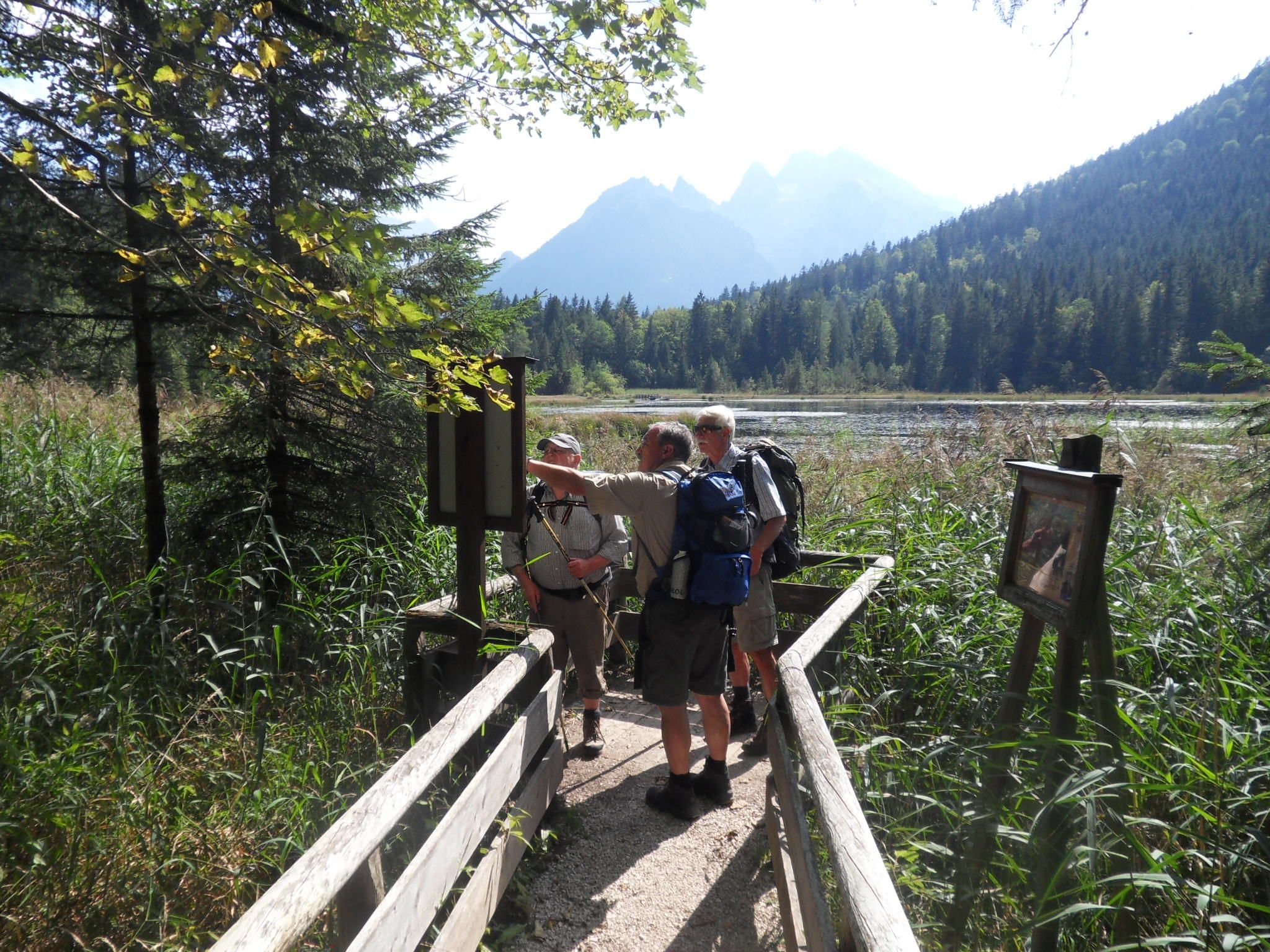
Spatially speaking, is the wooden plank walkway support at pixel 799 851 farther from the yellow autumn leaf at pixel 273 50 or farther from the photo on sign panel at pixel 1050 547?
the yellow autumn leaf at pixel 273 50

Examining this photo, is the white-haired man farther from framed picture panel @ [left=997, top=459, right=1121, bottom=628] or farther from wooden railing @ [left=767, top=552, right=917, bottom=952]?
framed picture panel @ [left=997, top=459, right=1121, bottom=628]

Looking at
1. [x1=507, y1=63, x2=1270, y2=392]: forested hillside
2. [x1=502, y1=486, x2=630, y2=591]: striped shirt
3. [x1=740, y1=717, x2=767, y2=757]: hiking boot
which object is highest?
[x1=507, y1=63, x2=1270, y2=392]: forested hillside

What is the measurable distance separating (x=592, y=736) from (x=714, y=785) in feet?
2.98

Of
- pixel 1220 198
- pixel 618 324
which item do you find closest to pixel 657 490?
pixel 618 324

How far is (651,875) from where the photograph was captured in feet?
10.3

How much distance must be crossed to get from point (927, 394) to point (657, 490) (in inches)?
2921

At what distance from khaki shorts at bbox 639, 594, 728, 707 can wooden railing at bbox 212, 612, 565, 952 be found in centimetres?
51

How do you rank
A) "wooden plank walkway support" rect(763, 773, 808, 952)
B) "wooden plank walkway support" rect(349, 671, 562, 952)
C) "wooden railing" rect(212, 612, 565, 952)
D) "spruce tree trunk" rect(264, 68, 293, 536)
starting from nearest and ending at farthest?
"wooden railing" rect(212, 612, 565, 952) < "wooden plank walkway support" rect(349, 671, 562, 952) < "wooden plank walkway support" rect(763, 773, 808, 952) < "spruce tree trunk" rect(264, 68, 293, 536)

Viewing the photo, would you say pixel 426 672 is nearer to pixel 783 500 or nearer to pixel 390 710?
pixel 390 710

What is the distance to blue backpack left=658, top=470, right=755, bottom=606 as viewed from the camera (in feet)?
10.6

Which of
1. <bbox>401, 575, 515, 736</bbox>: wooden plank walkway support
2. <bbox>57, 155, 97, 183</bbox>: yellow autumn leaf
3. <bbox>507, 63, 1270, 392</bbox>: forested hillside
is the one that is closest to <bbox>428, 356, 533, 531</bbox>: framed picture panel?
<bbox>401, 575, 515, 736</bbox>: wooden plank walkway support

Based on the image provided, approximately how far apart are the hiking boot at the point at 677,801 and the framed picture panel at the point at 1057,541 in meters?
1.91

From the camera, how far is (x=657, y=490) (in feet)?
10.7

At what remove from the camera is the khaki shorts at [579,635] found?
13.5 feet
